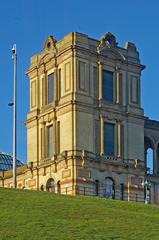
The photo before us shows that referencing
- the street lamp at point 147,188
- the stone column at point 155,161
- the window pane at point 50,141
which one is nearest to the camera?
the street lamp at point 147,188

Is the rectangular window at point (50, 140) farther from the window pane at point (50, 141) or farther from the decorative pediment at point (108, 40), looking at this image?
the decorative pediment at point (108, 40)

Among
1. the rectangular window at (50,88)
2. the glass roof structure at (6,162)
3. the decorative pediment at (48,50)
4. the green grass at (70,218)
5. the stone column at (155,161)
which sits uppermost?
the decorative pediment at (48,50)

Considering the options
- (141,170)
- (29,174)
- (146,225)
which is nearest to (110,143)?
(141,170)

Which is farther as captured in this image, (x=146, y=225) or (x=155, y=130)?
(x=155, y=130)

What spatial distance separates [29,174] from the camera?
8575 centimetres

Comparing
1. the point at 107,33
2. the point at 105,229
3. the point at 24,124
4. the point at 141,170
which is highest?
the point at 107,33

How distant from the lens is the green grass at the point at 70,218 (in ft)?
111

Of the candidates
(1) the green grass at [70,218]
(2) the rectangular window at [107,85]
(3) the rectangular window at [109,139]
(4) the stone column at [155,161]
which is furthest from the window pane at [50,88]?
(1) the green grass at [70,218]

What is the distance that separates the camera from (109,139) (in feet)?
272

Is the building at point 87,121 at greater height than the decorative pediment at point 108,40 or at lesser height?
lesser

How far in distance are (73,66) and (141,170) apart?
521 inches

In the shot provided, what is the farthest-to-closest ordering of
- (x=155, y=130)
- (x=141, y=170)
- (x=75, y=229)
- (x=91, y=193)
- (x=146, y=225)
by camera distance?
(x=155, y=130) < (x=141, y=170) < (x=91, y=193) < (x=146, y=225) < (x=75, y=229)

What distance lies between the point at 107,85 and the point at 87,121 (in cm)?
558

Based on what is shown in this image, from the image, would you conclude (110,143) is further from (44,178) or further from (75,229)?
(75,229)
